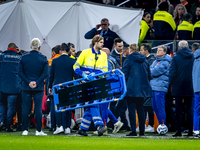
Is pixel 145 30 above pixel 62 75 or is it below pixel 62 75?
above

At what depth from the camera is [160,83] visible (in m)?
9.55

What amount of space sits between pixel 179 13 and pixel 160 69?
5080mm

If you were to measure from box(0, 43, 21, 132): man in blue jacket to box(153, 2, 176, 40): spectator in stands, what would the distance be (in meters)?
4.98

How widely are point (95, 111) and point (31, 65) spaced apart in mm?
1648

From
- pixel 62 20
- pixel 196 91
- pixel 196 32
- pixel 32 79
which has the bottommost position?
pixel 196 91

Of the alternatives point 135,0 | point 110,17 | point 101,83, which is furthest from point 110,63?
point 135,0

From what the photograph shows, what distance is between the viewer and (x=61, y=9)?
42.2ft

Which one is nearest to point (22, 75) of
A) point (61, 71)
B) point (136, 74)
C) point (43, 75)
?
point (43, 75)

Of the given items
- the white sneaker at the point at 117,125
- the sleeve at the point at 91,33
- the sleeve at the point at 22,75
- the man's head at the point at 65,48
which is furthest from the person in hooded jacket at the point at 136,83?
the sleeve at the point at 91,33

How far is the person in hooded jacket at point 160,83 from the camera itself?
31.2 feet

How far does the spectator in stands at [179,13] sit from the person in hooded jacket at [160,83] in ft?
15.6

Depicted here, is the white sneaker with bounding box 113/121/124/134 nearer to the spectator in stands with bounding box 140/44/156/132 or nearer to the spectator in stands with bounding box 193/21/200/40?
the spectator in stands with bounding box 140/44/156/132

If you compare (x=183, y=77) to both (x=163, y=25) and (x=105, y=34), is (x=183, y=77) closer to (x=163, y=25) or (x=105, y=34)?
(x=105, y=34)

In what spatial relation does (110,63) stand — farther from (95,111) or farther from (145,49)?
(95,111)
